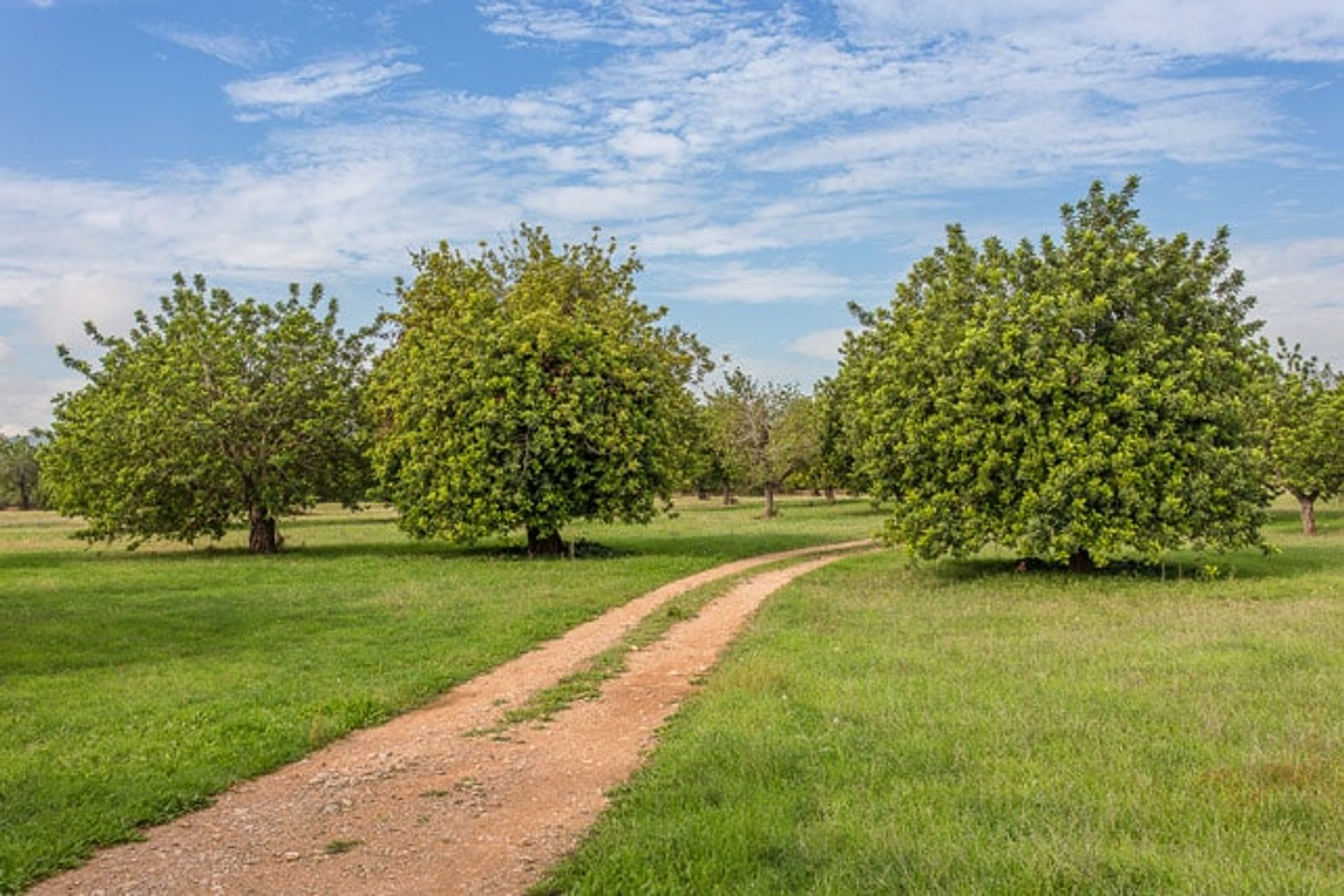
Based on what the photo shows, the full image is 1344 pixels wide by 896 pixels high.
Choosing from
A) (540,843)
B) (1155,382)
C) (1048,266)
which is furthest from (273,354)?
(540,843)

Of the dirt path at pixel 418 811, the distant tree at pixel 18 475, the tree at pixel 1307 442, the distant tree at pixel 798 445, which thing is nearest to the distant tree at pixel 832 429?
the distant tree at pixel 798 445

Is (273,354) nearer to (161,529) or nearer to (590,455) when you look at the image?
(161,529)

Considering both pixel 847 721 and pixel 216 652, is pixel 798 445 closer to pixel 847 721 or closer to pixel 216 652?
pixel 216 652

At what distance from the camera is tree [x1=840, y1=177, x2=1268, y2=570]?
22.2m

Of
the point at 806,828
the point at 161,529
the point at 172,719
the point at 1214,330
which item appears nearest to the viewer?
the point at 806,828

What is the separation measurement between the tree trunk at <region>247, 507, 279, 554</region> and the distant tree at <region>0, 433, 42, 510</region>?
82.7m

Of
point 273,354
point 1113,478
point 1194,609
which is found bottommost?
point 1194,609

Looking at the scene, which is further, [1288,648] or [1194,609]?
[1194,609]

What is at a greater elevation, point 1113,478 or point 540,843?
point 1113,478

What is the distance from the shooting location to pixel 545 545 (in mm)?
34031

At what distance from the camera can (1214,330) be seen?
24.1 m

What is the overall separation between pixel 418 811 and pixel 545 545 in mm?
26070

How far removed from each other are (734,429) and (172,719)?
5847 centimetres

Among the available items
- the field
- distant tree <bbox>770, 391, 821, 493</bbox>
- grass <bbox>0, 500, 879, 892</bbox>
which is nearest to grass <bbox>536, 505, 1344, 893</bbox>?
the field
